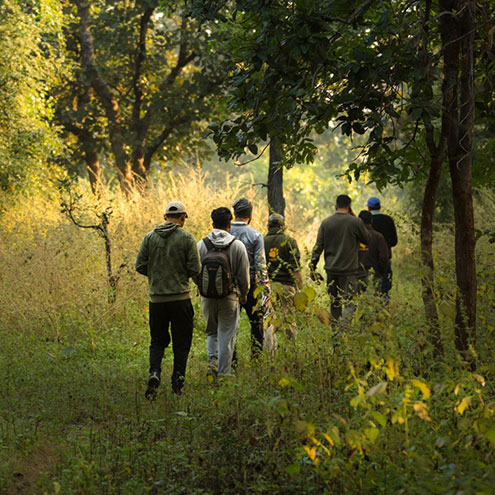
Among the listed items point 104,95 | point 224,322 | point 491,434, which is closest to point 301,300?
point 491,434

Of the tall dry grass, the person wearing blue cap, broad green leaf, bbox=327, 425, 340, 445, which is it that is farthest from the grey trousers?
the person wearing blue cap

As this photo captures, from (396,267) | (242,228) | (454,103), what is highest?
(454,103)

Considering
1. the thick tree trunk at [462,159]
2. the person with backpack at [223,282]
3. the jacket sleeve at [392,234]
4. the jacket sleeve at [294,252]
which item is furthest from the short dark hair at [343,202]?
the thick tree trunk at [462,159]

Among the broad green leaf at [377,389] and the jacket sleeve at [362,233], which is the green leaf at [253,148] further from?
the jacket sleeve at [362,233]

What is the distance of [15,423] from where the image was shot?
6.49m

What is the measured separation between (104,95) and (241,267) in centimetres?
1686

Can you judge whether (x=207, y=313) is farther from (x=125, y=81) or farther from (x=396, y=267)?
(x=125, y=81)

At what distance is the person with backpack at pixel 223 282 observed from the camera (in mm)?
7656

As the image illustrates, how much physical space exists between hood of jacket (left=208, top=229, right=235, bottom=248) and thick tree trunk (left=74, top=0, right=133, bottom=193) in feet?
46.8

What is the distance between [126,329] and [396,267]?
43.7 ft

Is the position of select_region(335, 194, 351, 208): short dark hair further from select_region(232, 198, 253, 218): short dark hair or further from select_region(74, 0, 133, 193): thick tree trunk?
select_region(74, 0, 133, 193): thick tree trunk

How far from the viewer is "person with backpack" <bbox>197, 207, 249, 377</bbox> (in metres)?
7.66

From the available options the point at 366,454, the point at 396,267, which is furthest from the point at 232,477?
the point at 396,267

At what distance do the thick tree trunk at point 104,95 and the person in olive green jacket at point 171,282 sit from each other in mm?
14360
